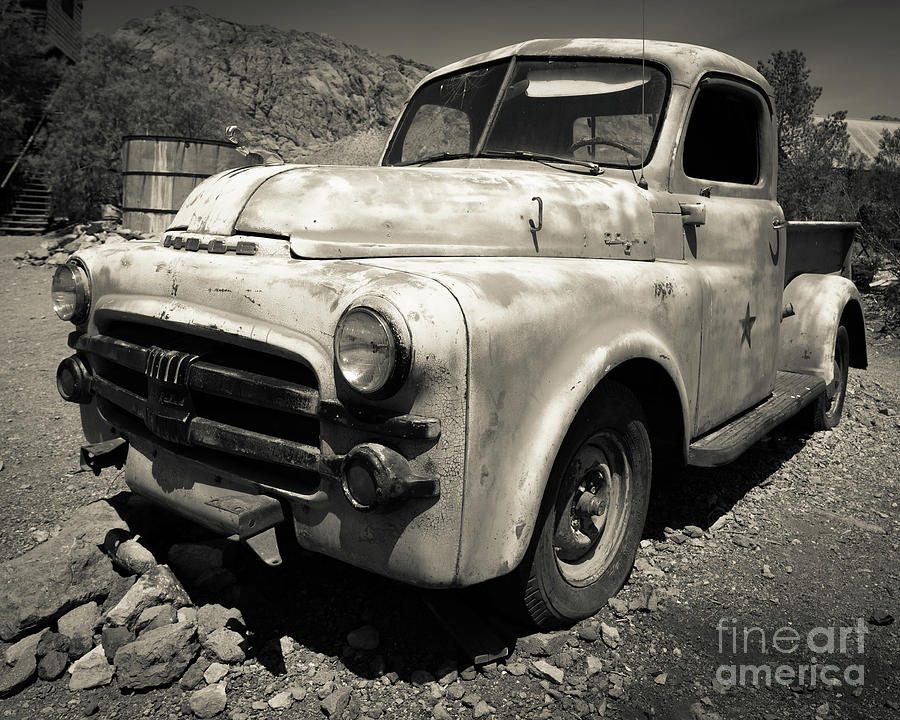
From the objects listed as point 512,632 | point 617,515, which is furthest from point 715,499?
point 512,632

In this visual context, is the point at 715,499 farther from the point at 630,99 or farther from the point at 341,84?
the point at 341,84

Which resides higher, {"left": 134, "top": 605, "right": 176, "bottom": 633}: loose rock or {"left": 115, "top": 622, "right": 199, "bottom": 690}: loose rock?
{"left": 134, "top": 605, "right": 176, "bottom": 633}: loose rock

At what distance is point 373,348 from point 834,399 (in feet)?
13.4

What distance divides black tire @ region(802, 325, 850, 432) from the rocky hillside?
2134 centimetres

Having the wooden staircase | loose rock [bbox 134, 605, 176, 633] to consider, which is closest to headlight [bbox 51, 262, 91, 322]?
loose rock [bbox 134, 605, 176, 633]

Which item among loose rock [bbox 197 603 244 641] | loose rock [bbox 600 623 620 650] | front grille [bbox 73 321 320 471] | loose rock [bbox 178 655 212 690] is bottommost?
loose rock [bbox 178 655 212 690]

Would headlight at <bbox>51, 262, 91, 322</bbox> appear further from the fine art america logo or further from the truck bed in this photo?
the truck bed

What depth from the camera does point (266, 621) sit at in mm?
2461

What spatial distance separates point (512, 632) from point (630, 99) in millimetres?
2096

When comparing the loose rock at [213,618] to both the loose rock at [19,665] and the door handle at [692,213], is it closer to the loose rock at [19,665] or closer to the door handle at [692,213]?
the loose rock at [19,665]

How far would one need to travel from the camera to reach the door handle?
2934mm

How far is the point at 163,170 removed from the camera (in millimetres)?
8398

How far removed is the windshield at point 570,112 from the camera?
3.01 metres

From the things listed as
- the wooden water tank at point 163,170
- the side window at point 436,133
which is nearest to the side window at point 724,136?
the side window at point 436,133
